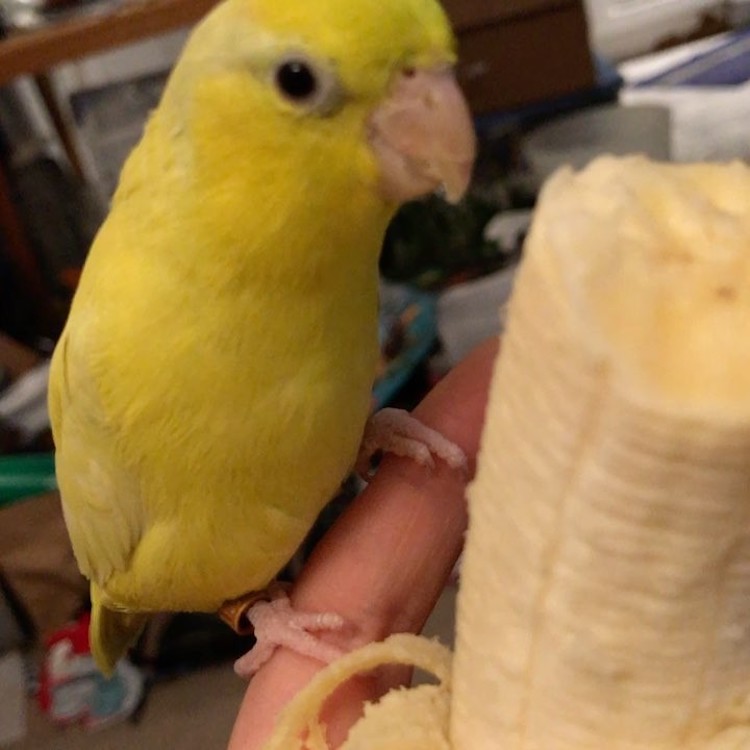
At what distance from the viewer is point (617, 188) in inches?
10.6

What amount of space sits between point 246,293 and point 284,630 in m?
0.25

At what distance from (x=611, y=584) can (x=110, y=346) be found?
1.28 ft

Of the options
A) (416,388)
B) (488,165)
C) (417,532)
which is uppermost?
(417,532)

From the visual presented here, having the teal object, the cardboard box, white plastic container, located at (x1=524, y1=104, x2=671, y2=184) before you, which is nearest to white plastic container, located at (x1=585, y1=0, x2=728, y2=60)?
white plastic container, located at (x1=524, y1=104, x2=671, y2=184)

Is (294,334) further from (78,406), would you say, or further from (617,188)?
(617,188)

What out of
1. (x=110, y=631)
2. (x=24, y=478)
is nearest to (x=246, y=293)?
(x=110, y=631)

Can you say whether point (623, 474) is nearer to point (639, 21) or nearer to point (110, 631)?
point (110, 631)

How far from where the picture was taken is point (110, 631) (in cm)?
85

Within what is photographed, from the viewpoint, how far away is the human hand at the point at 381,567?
613 millimetres

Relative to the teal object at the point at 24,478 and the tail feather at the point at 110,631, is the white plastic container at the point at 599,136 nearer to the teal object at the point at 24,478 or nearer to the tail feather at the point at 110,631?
the teal object at the point at 24,478

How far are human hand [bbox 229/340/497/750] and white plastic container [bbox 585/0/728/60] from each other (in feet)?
7.15

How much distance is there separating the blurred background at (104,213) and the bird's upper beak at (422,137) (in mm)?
583

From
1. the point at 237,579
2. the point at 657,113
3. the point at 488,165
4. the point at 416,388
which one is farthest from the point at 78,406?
the point at 657,113

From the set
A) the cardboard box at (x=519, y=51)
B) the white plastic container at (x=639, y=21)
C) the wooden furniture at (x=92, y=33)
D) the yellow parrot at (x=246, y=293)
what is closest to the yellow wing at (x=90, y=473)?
the yellow parrot at (x=246, y=293)
